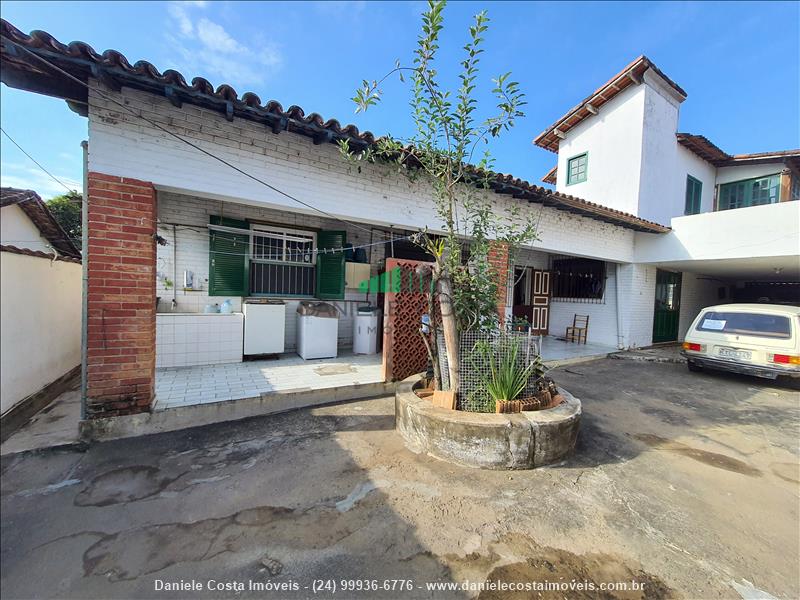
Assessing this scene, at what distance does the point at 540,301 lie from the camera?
34.3ft

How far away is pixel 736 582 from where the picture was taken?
72.9 inches

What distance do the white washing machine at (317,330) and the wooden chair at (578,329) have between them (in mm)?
7392

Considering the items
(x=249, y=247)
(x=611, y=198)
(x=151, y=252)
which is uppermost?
(x=611, y=198)

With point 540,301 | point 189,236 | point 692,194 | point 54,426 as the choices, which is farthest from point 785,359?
point 189,236

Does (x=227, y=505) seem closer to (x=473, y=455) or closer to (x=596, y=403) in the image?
(x=473, y=455)

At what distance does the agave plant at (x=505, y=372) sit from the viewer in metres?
3.29

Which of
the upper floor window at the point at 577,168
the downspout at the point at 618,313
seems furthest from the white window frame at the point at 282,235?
the upper floor window at the point at 577,168

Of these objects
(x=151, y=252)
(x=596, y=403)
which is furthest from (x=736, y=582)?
(x=151, y=252)

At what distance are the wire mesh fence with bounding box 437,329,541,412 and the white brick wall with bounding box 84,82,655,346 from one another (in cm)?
226

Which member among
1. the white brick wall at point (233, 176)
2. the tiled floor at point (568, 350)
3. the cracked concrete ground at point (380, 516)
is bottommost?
the cracked concrete ground at point (380, 516)

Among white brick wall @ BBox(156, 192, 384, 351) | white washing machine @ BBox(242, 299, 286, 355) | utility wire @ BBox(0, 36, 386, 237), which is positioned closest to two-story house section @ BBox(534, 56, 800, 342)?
utility wire @ BBox(0, 36, 386, 237)

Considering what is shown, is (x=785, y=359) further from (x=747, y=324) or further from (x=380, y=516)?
(x=380, y=516)

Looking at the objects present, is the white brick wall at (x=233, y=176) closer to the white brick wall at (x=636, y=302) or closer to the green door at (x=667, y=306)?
the white brick wall at (x=636, y=302)

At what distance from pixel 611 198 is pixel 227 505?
11780 millimetres
